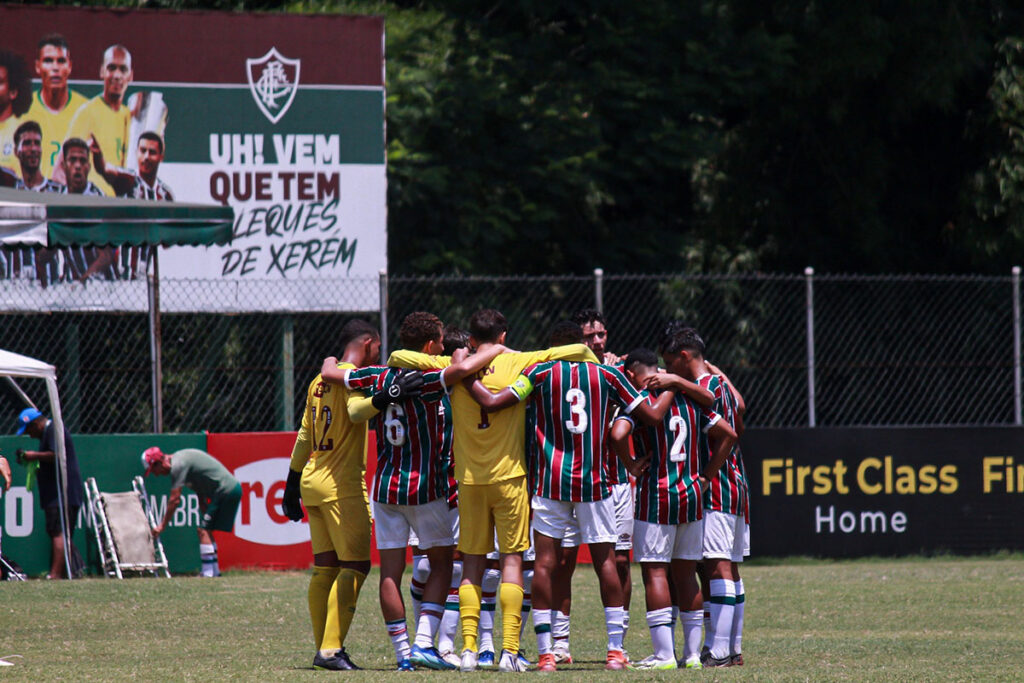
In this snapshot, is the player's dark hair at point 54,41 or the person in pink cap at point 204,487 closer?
the person in pink cap at point 204,487

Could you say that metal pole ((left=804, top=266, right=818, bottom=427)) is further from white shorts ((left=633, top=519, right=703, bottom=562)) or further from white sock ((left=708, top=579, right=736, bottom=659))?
white shorts ((left=633, top=519, right=703, bottom=562))

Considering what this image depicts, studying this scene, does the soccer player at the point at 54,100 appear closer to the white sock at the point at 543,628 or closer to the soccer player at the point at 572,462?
the soccer player at the point at 572,462

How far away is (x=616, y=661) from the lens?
26.6ft

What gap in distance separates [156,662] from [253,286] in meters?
8.51

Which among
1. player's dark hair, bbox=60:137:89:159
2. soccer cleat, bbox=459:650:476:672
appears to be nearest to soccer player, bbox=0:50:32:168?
player's dark hair, bbox=60:137:89:159

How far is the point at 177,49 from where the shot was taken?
1702 cm

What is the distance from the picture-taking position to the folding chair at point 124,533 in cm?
1416

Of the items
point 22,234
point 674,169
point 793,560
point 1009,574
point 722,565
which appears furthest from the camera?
point 674,169

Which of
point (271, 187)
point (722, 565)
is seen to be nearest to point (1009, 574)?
point (722, 565)

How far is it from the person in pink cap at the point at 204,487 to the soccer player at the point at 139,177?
3.00m

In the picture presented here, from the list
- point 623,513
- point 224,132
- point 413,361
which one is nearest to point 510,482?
point 413,361

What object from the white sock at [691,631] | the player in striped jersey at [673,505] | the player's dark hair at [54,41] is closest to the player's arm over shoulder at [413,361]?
the player in striped jersey at [673,505]

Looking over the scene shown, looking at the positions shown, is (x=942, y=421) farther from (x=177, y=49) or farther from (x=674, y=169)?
(x=177, y=49)

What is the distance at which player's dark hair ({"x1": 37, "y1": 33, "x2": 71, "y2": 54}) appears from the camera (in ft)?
54.4
